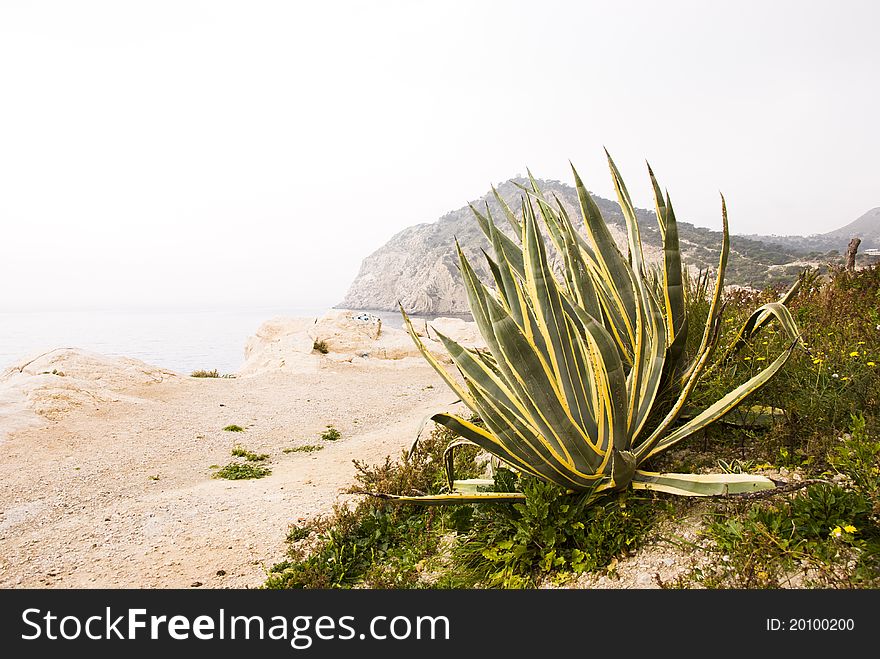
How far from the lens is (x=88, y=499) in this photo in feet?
19.4

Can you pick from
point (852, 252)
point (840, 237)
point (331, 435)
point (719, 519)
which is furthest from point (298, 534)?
point (840, 237)

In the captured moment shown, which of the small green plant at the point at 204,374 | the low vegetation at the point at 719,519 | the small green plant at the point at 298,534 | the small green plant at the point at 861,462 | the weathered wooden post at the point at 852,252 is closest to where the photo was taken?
the low vegetation at the point at 719,519

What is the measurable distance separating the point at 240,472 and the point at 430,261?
56427mm

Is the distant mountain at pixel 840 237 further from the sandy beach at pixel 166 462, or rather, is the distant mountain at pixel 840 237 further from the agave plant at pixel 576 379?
the agave plant at pixel 576 379

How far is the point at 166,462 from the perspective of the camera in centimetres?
739

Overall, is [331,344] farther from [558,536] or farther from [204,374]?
[558,536]

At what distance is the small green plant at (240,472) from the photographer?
21.7 feet

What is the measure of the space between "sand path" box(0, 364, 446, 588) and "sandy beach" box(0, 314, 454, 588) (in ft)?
0.06

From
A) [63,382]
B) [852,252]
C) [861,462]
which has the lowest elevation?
[63,382]

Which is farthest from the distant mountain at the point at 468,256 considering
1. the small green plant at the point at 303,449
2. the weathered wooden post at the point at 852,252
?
the small green plant at the point at 303,449

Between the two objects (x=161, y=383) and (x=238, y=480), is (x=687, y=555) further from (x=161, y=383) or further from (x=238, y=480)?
(x=161, y=383)

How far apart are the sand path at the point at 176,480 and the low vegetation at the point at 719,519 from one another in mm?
793

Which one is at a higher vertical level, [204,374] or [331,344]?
[331,344]

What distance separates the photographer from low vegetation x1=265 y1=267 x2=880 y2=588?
1.98 metres
